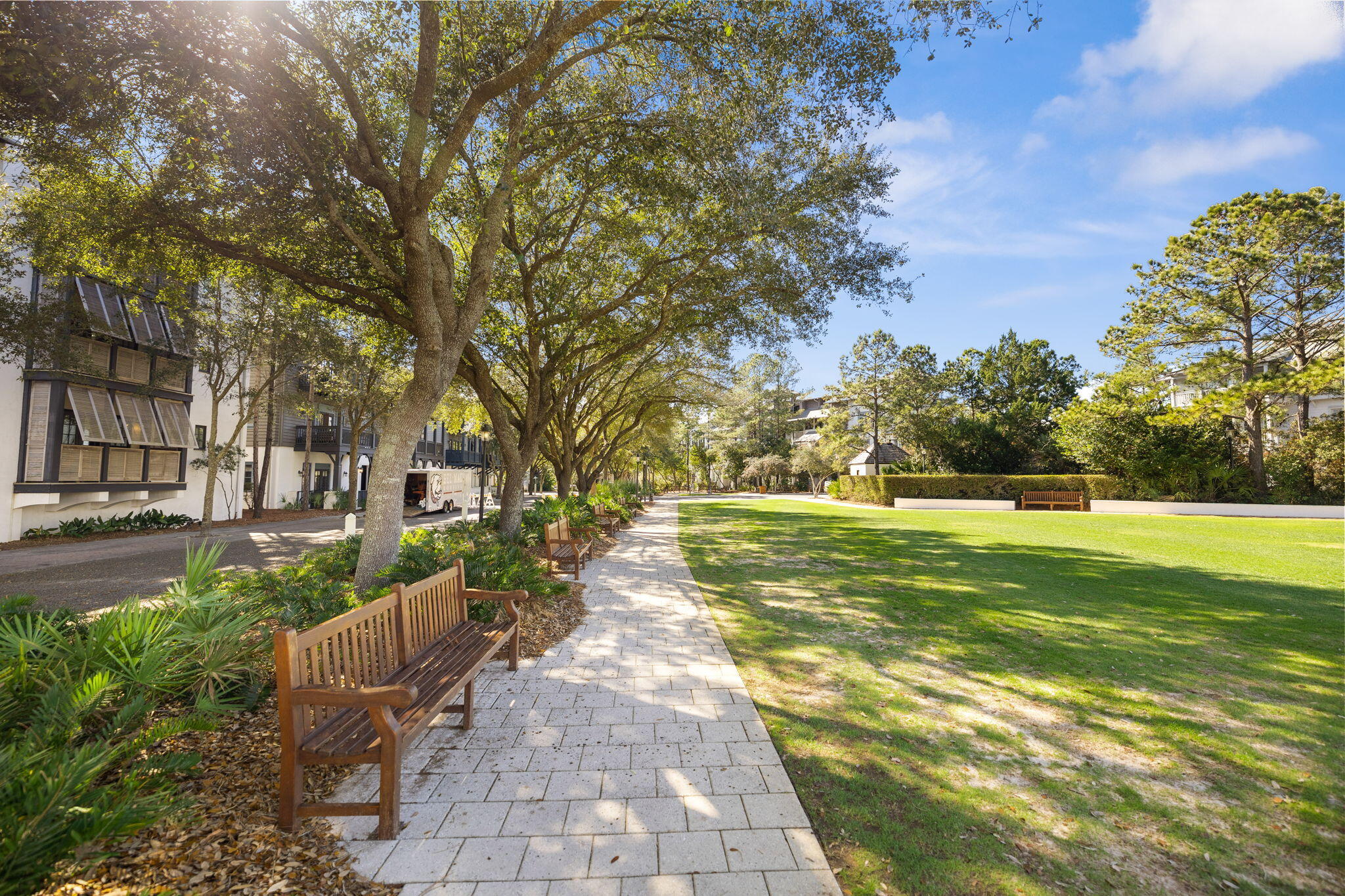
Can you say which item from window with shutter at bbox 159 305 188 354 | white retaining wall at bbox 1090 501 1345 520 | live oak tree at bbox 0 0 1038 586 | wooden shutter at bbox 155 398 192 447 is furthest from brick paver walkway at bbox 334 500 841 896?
white retaining wall at bbox 1090 501 1345 520

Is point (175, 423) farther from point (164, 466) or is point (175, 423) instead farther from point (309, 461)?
point (309, 461)

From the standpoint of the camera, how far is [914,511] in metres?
29.6

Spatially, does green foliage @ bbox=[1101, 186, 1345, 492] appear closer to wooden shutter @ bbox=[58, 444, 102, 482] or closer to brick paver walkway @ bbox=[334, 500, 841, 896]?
brick paver walkway @ bbox=[334, 500, 841, 896]

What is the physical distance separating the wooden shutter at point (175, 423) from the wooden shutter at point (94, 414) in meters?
1.89

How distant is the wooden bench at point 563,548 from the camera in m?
10.1

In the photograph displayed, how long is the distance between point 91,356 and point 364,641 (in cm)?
1983

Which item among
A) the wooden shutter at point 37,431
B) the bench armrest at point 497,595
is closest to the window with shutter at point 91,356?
the wooden shutter at point 37,431

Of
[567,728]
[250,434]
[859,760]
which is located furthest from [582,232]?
[250,434]

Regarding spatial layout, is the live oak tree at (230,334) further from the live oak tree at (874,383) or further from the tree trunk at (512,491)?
the live oak tree at (874,383)

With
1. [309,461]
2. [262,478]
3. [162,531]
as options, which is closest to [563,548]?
[162,531]

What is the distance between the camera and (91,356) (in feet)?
52.4

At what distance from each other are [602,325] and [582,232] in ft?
7.93

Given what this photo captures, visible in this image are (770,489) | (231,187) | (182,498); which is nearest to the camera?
(231,187)

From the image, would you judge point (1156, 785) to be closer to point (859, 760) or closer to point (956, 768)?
point (956, 768)
